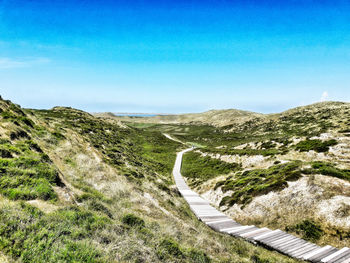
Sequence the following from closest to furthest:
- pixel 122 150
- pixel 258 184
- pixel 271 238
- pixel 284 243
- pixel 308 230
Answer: pixel 284 243
pixel 271 238
pixel 308 230
pixel 258 184
pixel 122 150

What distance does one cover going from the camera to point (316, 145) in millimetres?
35531

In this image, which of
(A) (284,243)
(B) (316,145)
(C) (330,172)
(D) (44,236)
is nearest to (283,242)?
(A) (284,243)

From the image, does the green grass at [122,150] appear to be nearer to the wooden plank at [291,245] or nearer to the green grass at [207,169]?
the green grass at [207,169]

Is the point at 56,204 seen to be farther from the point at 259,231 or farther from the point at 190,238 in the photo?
the point at 259,231

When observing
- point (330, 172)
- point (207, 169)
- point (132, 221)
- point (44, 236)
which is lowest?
point (207, 169)

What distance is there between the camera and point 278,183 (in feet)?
74.5

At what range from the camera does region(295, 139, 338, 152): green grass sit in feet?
111

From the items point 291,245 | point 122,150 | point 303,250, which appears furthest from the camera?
point 122,150

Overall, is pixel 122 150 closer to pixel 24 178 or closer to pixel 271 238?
pixel 24 178

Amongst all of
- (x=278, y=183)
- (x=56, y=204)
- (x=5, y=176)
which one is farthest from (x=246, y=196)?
(x=5, y=176)

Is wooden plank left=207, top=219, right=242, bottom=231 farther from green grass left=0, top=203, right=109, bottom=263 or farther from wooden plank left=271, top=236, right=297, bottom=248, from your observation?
green grass left=0, top=203, right=109, bottom=263

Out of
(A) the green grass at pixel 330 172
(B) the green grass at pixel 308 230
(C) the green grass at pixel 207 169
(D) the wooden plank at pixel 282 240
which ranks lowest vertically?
(C) the green grass at pixel 207 169

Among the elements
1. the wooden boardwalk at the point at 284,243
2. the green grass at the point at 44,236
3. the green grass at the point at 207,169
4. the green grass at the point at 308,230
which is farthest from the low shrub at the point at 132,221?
the green grass at the point at 207,169

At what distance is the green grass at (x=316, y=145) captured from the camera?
111ft
